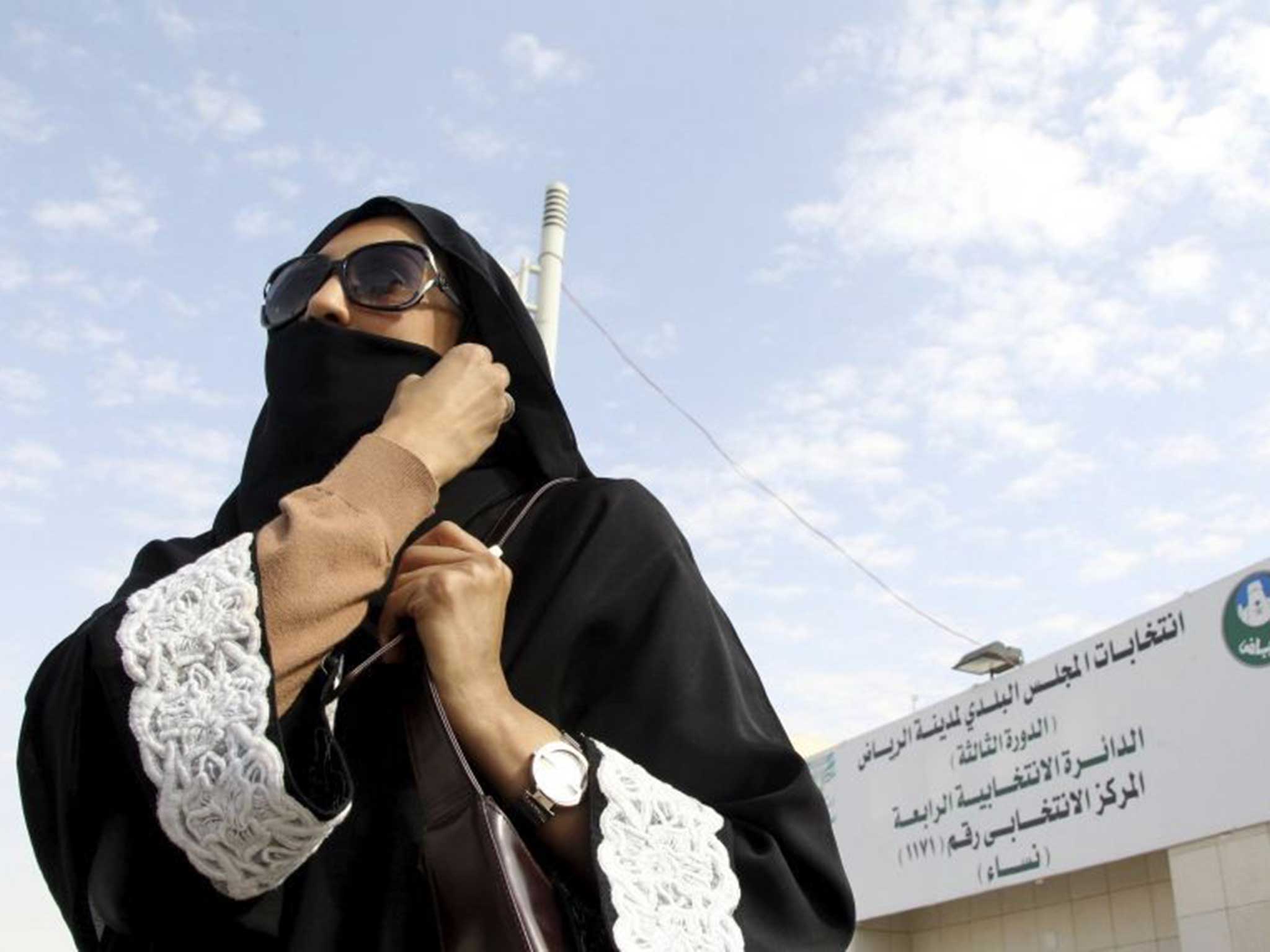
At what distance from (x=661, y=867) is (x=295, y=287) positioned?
29.7 inches

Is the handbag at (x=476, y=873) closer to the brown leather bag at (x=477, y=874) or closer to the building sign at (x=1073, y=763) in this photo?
the brown leather bag at (x=477, y=874)

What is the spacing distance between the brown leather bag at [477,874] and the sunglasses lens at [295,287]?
62cm

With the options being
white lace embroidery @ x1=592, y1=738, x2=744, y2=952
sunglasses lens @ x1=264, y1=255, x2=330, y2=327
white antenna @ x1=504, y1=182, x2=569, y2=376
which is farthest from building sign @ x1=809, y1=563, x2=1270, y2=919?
white lace embroidery @ x1=592, y1=738, x2=744, y2=952

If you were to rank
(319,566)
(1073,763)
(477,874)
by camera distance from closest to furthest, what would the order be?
(477,874) → (319,566) → (1073,763)

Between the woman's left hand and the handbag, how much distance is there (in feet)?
0.18

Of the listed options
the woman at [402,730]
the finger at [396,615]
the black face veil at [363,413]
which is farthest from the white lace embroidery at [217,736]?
the black face veil at [363,413]

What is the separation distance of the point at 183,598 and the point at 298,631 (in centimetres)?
9

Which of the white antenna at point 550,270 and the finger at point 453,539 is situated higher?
the white antenna at point 550,270

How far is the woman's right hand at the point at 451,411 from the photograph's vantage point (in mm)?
1212

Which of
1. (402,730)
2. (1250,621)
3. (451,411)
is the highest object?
(1250,621)

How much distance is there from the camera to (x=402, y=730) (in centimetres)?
115

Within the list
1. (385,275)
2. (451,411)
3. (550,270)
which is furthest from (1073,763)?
(451,411)

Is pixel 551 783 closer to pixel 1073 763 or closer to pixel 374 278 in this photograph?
pixel 374 278

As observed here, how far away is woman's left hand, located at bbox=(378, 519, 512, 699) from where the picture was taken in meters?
1.06
